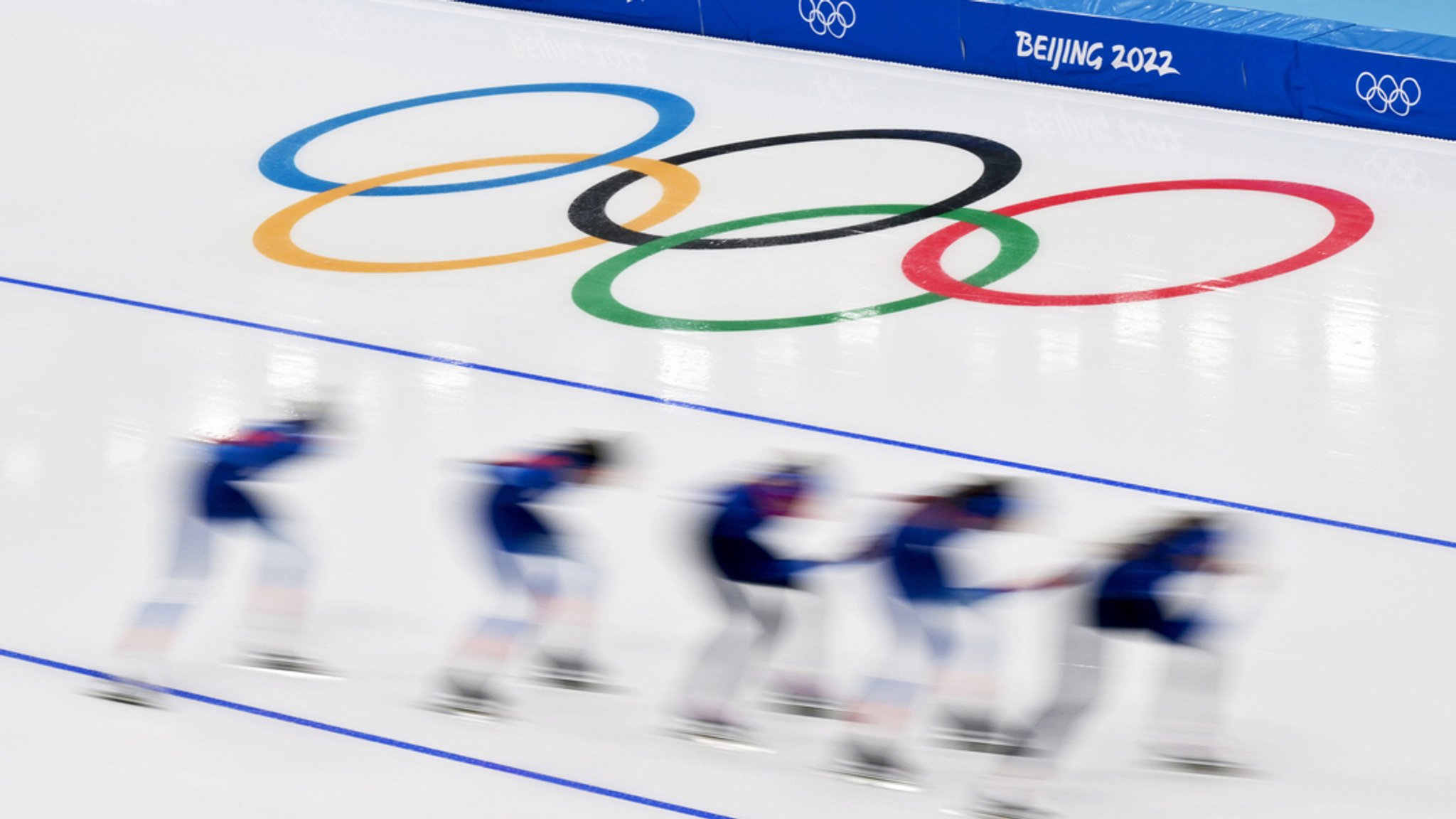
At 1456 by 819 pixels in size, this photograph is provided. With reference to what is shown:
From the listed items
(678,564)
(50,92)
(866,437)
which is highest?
(50,92)

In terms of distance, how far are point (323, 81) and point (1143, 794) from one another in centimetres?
798

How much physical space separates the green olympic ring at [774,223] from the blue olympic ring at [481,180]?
49.2 inches

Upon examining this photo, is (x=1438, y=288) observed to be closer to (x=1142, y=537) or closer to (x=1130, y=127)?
(x=1130, y=127)

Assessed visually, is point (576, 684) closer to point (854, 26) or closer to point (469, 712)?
point (469, 712)

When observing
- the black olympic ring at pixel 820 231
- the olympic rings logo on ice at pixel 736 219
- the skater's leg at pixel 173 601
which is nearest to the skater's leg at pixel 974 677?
the skater's leg at pixel 173 601

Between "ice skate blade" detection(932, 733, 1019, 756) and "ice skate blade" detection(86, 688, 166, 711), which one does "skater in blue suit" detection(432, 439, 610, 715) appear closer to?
"ice skate blade" detection(86, 688, 166, 711)

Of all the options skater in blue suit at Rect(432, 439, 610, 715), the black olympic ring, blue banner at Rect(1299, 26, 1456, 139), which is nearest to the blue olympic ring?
the black olympic ring

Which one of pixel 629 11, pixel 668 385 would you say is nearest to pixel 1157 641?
pixel 668 385

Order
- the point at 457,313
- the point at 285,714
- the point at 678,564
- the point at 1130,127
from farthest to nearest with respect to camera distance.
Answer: the point at 1130,127, the point at 457,313, the point at 678,564, the point at 285,714

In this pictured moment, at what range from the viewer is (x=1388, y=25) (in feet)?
33.1

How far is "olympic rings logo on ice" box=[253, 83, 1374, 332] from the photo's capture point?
7.57 metres

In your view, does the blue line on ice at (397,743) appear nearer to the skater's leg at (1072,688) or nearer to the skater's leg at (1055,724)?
the skater's leg at (1055,724)

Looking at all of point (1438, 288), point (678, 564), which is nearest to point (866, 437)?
point (678, 564)

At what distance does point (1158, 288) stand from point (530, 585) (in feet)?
12.9
